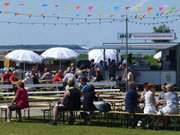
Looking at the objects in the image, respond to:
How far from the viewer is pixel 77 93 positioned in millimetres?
17953

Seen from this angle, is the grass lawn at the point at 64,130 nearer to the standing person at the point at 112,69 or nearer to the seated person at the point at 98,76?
the seated person at the point at 98,76

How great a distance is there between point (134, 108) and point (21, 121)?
141 inches

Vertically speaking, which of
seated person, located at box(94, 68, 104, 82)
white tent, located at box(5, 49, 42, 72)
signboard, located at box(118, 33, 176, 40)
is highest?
signboard, located at box(118, 33, 176, 40)

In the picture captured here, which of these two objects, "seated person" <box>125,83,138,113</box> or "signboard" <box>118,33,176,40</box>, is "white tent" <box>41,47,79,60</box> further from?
"seated person" <box>125,83,138,113</box>

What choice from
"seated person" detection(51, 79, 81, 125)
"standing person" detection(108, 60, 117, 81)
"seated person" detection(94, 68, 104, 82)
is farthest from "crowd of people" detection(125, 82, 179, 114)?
"standing person" detection(108, 60, 117, 81)

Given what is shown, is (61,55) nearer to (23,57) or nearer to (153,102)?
(23,57)

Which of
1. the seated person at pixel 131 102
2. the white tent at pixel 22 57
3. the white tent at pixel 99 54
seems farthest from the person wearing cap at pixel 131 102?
the white tent at pixel 99 54

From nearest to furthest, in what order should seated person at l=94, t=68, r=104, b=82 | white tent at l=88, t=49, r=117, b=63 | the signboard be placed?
seated person at l=94, t=68, r=104, b=82
white tent at l=88, t=49, r=117, b=63
the signboard

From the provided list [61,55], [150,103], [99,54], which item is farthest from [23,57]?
[150,103]

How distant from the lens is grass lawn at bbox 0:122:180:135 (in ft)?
50.7

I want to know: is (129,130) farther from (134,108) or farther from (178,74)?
(178,74)

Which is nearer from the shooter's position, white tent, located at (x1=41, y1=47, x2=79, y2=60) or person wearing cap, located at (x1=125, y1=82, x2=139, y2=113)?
person wearing cap, located at (x1=125, y1=82, x2=139, y2=113)

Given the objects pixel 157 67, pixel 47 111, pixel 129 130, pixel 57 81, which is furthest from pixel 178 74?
pixel 129 130

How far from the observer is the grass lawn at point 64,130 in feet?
50.7
